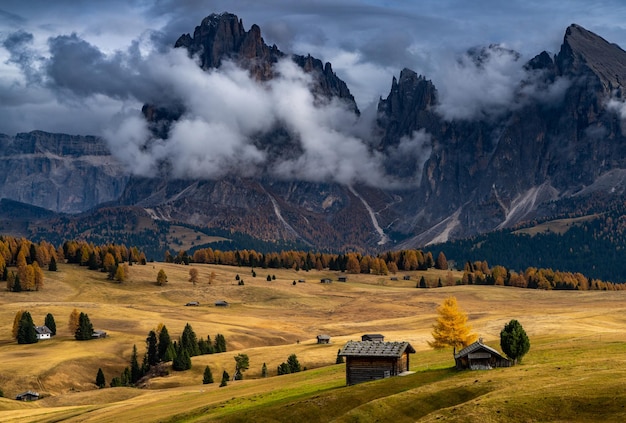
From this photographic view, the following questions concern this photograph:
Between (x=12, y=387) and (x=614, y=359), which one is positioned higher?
(x=614, y=359)

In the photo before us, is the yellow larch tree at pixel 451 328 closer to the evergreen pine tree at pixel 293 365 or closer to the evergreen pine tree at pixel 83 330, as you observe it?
the evergreen pine tree at pixel 293 365

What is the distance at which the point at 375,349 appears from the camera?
3440 inches

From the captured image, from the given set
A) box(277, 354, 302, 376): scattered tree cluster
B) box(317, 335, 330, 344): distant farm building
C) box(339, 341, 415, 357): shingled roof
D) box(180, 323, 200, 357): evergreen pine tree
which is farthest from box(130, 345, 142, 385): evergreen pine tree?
box(339, 341, 415, 357): shingled roof

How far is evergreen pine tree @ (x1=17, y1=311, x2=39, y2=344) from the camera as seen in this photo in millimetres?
167500

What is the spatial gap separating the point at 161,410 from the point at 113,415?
19.2 feet

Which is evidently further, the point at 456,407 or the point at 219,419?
the point at 219,419

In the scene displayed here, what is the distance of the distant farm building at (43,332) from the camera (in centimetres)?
17125

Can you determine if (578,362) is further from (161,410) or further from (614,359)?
(161,410)

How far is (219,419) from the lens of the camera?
70188mm

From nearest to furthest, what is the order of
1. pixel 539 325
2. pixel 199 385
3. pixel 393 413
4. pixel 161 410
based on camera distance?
pixel 393 413
pixel 161 410
pixel 199 385
pixel 539 325

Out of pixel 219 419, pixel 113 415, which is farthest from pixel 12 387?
pixel 219 419

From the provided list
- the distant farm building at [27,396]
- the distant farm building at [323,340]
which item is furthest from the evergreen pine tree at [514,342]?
the distant farm building at [27,396]

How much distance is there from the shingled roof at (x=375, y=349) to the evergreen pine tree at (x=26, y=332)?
334 feet

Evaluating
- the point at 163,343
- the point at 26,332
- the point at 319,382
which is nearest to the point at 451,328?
the point at 319,382
